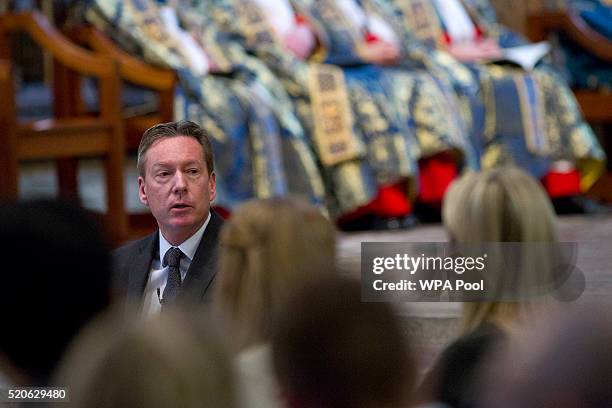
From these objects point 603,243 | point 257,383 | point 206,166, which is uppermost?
point 206,166

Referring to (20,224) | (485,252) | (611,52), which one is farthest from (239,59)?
(20,224)

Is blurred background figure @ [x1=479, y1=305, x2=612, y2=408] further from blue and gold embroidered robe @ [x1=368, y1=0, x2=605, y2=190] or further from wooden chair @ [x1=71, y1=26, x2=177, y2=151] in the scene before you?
blue and gold embroidered robe @ [x1=368, y1=0, x2=605, y2=190]

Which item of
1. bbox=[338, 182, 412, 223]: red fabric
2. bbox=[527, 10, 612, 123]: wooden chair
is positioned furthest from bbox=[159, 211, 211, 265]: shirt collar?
bbox=[527, 10, 612, 123]: wooden chair

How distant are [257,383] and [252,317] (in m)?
0.23

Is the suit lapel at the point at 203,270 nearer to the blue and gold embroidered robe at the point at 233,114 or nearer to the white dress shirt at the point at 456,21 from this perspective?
the blue and gold embroidered robe at the point at 233,114

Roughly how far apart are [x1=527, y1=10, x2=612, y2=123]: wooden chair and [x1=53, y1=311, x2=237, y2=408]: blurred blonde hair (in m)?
5.04

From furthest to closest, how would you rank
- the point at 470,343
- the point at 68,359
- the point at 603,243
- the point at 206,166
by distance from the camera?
the point at 603,243 < the point at 206,166 < the point at 470,343 < the point at 68,359

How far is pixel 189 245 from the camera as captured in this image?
194 centimetres

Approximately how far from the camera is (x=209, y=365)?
909 mm

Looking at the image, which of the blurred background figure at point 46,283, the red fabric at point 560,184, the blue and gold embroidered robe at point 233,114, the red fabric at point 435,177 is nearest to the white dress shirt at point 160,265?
the blurred background figure at point 46,283

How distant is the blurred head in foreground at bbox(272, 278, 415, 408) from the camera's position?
96 centimetres

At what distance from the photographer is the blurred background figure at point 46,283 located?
3.76 feet

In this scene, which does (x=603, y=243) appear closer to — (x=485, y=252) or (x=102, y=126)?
(x=102, y=126)

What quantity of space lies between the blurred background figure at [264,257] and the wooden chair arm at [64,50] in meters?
2.84
